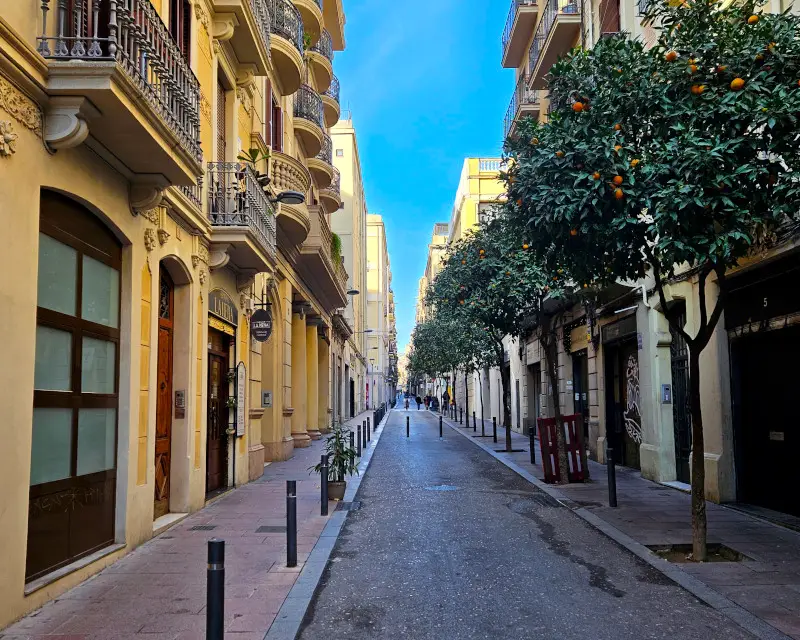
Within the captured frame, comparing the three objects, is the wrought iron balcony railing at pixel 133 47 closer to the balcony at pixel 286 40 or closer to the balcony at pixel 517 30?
the balcony at pixel 286 40

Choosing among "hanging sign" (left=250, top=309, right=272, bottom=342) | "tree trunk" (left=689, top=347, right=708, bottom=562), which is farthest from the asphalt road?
"hanging sign" (left=250, top=309, right=272, bottom=342)

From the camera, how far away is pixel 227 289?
12648mm

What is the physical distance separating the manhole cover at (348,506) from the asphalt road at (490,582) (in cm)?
15

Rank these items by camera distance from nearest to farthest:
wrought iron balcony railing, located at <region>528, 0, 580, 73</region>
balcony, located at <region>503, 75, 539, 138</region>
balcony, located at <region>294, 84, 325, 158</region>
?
1. wrought iron balcony railing, located at <region>528, 0, 580, 73</region>
2. balcony, located at <region>294, 84, 325, 158</region>
3. balcony, located at <region>503, 75, 539, 138</region>

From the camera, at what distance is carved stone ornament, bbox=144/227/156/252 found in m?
8.52

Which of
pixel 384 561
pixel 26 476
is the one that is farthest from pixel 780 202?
pixel 26 476

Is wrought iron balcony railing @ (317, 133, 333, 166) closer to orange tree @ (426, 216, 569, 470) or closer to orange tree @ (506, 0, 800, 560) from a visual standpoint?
orange tree @ (426, 216, 569, 470)

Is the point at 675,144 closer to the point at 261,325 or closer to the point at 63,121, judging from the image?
the point at 63,121

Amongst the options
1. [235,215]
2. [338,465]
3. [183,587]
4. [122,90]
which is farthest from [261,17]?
[183,587]

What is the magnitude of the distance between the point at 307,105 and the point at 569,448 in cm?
1370

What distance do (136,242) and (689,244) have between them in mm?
6083

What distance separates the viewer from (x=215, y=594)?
3738 millimetres

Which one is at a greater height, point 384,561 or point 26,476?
point 26,476

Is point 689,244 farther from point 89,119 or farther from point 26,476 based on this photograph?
point 26,476
